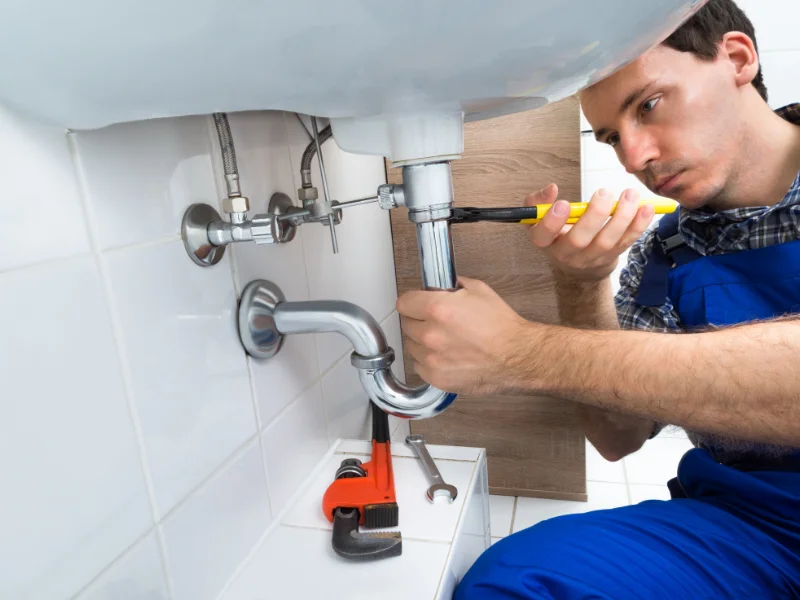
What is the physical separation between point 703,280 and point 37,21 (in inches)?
31.5

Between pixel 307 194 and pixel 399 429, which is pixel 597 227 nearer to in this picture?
pixel 307 194

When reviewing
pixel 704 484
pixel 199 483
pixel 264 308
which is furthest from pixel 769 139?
pixel 199 483

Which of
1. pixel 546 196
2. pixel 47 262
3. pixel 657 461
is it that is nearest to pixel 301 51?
pixel 47 262

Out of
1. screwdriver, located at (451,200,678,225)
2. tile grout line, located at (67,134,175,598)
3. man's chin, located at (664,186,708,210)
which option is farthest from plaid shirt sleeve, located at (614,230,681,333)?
tile grout line, located at (67,134,175,598)

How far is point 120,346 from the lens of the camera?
1.51 ft

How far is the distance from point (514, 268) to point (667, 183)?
422 mm

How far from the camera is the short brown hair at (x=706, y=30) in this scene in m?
0.72

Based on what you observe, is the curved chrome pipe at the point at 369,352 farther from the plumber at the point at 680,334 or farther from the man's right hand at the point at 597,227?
the man's right hand at the point at 597,227

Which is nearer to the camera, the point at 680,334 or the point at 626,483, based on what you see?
the point at 680,334

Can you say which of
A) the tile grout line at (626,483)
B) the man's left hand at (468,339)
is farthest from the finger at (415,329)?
the tile grout line at (626,483)

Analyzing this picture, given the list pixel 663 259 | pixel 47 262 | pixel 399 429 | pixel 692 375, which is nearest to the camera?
pixel 47 262

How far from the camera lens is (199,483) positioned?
1.83 feet

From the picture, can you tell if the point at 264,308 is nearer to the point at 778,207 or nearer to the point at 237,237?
the point at 237,237

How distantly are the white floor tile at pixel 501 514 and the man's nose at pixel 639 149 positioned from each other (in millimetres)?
796
